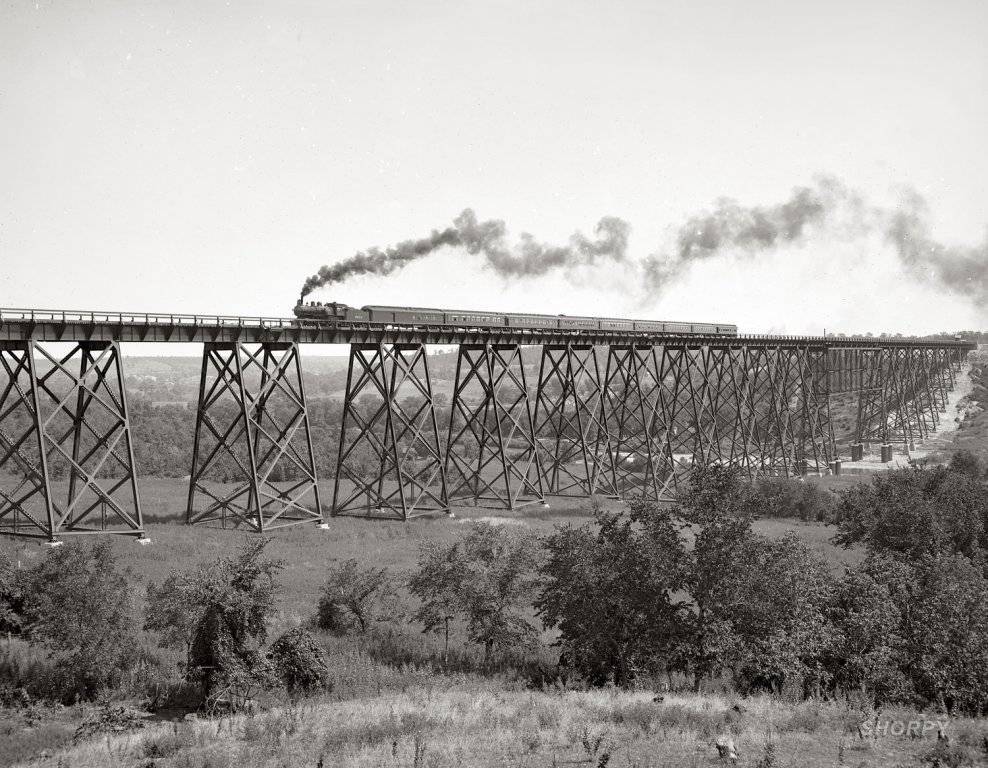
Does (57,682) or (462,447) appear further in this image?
(462,447)

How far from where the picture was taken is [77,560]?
14.0 m

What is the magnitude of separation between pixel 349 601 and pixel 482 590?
125 inches

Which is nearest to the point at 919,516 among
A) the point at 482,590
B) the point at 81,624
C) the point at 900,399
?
the point at 482,590

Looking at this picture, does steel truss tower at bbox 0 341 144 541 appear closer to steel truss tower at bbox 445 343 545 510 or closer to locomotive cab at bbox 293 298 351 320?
locomotive cab at bbox 293 298 351 320

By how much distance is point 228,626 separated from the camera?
42.2ft

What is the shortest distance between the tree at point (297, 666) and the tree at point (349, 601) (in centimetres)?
265

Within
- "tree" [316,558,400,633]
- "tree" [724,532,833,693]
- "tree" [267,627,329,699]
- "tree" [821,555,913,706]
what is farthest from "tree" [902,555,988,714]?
"tree" [316,558,400,633]

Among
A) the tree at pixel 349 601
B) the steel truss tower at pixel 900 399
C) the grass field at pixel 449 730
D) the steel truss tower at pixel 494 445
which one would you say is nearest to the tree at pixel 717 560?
the grass field at pixel 449 730

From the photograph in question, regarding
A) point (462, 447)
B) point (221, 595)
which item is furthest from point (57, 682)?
point (462, 447)

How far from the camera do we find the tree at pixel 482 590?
15109 millimetres

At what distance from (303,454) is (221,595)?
35.4m

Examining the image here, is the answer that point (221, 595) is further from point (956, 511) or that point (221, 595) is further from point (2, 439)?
point (956, 511)

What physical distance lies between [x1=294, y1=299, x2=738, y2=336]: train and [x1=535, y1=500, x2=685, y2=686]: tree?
13.3 m

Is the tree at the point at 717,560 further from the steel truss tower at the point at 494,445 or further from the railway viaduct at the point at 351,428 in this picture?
the steel truss tower at the point at 494,445
